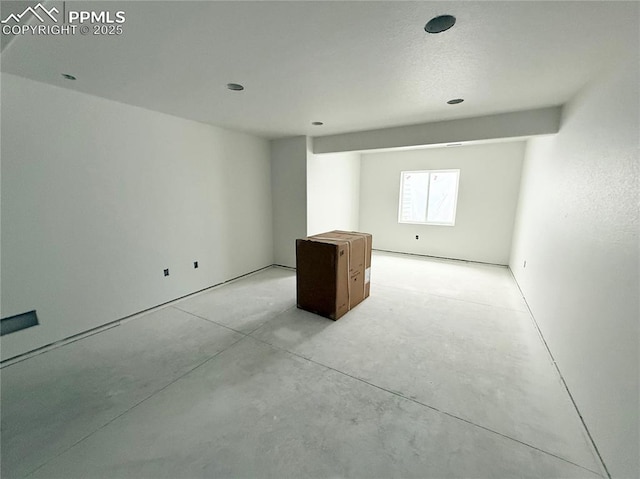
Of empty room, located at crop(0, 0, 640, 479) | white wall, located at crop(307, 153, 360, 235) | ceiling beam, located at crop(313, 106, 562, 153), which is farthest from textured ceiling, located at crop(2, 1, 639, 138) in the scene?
white wall, located at crop(307, 153, 360, 235)

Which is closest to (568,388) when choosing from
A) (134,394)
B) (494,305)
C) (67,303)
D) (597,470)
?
(597,470)

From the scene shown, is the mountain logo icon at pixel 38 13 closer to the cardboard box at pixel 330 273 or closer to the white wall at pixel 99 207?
the white wall at pixel 99 207

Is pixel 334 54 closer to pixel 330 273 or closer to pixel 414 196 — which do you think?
pixel 330 273

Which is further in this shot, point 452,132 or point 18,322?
point 452,132

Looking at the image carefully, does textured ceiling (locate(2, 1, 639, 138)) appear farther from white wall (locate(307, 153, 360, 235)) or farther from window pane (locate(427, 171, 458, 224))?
window pane (locate(427, 171, 458, 224))

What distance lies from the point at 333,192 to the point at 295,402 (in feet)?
13.1

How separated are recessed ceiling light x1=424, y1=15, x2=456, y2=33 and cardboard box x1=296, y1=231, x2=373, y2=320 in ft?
6.20

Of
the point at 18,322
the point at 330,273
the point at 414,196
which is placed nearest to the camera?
the point at 18,322

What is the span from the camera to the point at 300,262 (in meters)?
3.03

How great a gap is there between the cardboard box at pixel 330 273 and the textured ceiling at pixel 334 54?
1519 millimetres

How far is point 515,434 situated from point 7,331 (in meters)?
3.85

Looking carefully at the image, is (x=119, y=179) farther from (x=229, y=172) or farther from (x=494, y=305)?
(x=494, y=305)

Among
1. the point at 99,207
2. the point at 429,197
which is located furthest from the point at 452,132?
the point at 99,207

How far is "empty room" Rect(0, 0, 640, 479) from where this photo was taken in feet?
4.37
